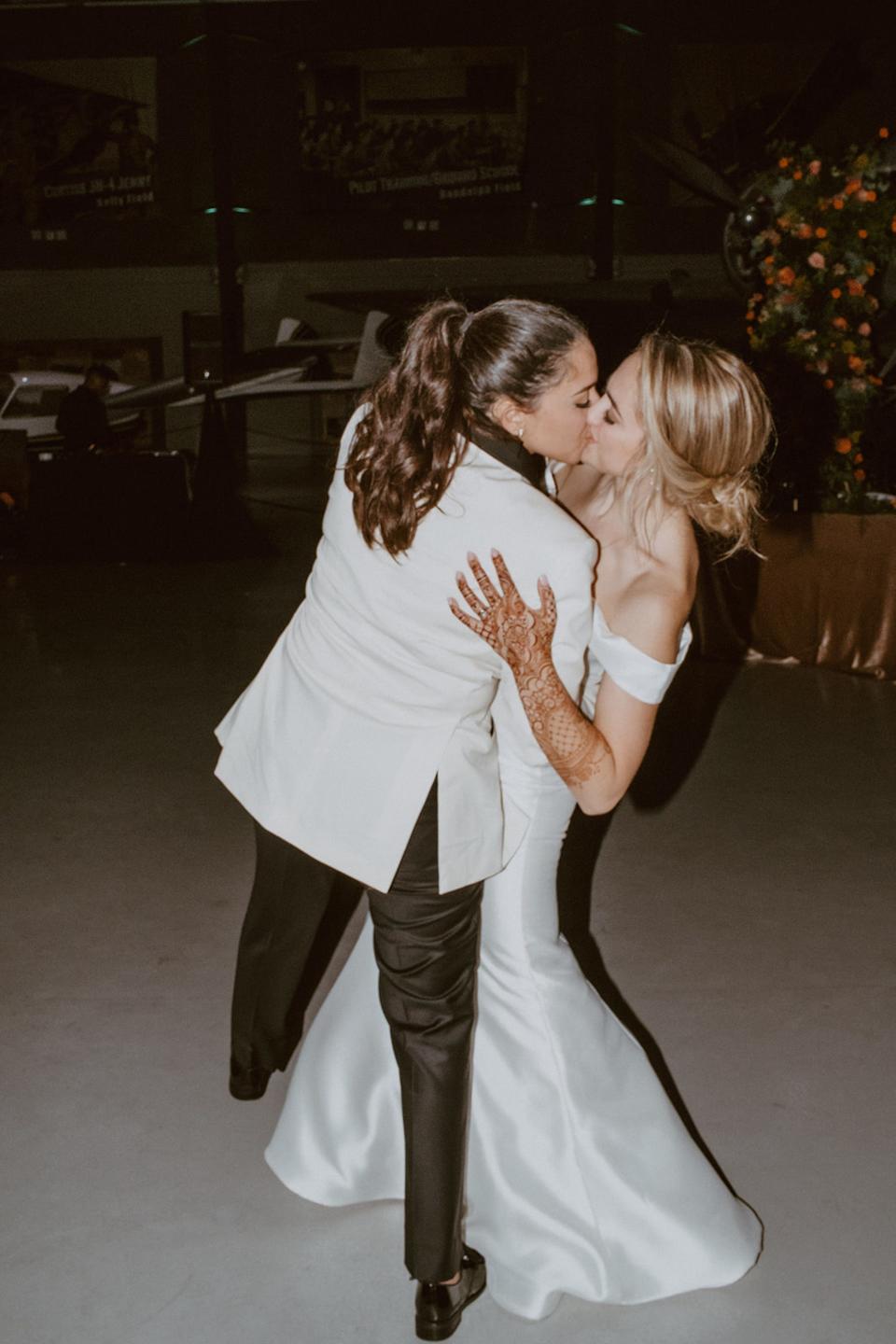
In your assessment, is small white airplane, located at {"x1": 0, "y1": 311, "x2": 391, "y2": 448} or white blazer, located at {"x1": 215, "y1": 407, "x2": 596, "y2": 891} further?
small white airplane, located at {"x1": 0, "y1": 311, "x2": 391, "y2": 448}

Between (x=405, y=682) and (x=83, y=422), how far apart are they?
10.4 meters

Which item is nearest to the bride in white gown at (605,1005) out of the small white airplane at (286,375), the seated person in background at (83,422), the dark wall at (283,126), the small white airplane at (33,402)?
the seated person in background at (83,422)

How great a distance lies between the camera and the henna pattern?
1.48 metres

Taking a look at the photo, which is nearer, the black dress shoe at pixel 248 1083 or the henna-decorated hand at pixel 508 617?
the henna-decorated hand at pixel 508 617

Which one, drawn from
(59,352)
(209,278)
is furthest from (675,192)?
(59,352)

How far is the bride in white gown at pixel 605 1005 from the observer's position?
171cm

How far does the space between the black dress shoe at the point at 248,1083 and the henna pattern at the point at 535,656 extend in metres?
1.15

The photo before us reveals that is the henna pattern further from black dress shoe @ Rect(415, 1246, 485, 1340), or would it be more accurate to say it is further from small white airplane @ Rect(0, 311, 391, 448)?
small white airplane @ Rect(0, 311, 391, 448)

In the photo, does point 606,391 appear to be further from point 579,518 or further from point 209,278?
point 209,278

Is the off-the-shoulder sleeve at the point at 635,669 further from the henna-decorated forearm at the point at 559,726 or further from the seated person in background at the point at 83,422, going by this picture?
the seated person in background at the point at 83,422

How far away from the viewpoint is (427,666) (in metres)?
1.57

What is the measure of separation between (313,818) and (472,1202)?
0.73 meters

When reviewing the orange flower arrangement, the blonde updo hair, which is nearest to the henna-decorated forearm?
the blonde updo hair

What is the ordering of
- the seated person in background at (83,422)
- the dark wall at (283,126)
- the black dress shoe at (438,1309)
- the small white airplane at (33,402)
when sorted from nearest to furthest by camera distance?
1. the black dress shoe at (438,1309)
2. the seated person in background at (83,422)
3. the small white airplane at (33,402)
4. the dark wall at (283,126)
